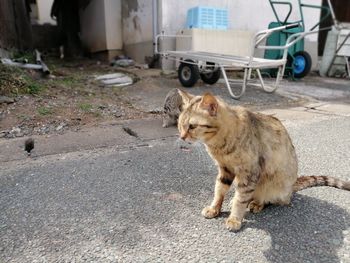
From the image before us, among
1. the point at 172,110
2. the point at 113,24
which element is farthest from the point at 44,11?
the point at 172,110

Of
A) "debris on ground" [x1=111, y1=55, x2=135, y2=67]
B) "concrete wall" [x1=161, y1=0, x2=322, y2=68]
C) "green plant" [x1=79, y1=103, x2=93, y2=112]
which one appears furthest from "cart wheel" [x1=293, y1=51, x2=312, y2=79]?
"green plant" [x1=79, y1=103, x2=93, y2=112]

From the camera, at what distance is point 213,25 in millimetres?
6223

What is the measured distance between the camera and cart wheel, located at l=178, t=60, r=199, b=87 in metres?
5.19

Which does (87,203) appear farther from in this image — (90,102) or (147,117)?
(90,102)

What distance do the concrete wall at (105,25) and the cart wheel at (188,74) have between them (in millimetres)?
3353

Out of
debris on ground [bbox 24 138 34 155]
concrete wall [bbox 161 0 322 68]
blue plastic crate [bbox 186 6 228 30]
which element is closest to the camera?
debris on ground [bbox 24 138 34 155]

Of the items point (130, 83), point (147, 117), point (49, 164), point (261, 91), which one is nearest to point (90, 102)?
point (147, 117)

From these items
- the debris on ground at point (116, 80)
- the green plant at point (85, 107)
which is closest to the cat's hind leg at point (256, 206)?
the green plant at point (85, 107)

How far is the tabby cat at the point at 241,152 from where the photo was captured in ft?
5.70

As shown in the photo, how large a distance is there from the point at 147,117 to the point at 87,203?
205 centimetres

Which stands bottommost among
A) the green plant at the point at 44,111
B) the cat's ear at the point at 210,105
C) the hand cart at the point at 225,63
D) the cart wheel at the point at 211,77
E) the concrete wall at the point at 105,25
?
the green plant at the point at 44,111

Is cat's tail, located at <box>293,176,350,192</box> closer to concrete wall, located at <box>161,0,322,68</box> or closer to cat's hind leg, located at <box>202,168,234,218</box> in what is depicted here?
cat's hind leg, located at <box>202,168,234,218</box>

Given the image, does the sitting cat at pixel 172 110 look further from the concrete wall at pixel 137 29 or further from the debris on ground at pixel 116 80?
the concrete wall at pixel 137 29

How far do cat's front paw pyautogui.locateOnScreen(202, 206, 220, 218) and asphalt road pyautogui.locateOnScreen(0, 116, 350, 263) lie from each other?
0.03 meters
